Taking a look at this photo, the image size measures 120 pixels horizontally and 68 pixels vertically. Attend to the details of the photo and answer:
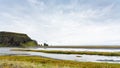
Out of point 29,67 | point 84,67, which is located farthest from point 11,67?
point 84,67

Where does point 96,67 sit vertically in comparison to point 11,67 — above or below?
below

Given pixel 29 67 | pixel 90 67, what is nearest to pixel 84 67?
pixel 90 67

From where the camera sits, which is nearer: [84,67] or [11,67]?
[11,67]

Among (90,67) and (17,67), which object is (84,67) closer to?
(90,67)

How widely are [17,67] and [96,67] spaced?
22115 millimetres

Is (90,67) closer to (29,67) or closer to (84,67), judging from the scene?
(84,67)

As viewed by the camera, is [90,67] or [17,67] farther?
[90,67]

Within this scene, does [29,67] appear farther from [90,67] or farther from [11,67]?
[90,67]

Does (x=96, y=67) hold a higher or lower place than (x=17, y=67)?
lower

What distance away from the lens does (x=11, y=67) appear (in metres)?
17.3

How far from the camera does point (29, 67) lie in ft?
59.4

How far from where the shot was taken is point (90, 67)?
122 ft

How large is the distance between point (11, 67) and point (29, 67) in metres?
1.57

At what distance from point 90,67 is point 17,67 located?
71.5ft
